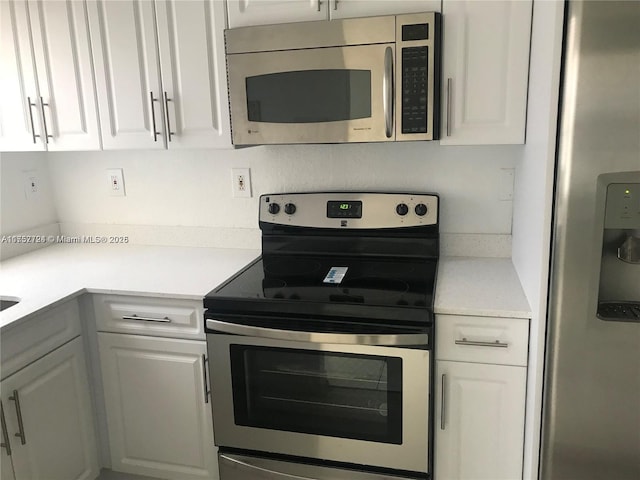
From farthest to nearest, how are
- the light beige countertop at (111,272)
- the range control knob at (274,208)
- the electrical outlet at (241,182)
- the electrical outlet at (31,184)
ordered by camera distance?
the electrical outlet at (31,184) → the electrical outlet at (241,182) → the range control knob at (274,208) → the light beige countertop at (111,272)

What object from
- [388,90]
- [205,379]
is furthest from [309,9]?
[205,379]

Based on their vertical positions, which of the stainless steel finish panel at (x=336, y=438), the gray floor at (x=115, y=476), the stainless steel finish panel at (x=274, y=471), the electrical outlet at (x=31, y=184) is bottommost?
the gray floor at (x=115, y=476)

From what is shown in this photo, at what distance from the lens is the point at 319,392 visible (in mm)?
1764

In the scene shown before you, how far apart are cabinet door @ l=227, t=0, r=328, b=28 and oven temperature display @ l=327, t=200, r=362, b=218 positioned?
0.70 meters

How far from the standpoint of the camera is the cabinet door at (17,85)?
213 centimetres

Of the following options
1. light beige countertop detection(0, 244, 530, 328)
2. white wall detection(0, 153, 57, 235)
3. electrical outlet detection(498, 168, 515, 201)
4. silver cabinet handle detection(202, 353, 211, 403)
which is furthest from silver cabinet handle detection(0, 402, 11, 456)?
electrical outlet detection(498, 168, 515, 201)

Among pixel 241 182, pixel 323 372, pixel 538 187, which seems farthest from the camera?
pixel 241 182

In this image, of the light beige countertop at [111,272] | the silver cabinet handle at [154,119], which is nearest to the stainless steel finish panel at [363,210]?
the light beige countertop at [111,272]

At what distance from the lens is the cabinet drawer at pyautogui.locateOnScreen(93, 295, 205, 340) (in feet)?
6.22

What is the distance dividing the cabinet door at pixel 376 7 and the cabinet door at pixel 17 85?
1251 mm

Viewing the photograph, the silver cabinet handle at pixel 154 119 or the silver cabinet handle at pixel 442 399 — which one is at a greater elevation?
the silver cabinet handle at pixel 154 119

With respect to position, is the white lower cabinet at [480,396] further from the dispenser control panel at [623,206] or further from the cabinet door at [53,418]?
the cabinet door at [53,418]

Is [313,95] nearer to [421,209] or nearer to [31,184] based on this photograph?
[421,209]

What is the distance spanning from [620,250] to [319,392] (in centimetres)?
99
